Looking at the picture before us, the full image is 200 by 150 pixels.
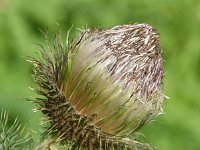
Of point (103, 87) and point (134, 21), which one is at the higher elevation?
point (134, 21)

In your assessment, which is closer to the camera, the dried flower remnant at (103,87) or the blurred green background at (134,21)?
the dried flower remnant at (103,87)

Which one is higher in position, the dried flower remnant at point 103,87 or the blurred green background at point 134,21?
the blurred green background at point 134,21

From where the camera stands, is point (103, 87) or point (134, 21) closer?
point (103, 87)

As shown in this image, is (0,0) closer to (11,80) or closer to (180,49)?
(11,80)

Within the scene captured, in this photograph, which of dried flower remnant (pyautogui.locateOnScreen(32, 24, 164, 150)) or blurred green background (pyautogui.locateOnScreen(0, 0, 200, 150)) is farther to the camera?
blurred green background (pyautogui.locateOnScreen(0, 0, 200, 150))

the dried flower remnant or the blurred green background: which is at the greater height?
the blurred green background
